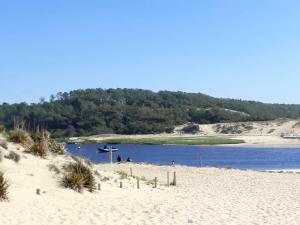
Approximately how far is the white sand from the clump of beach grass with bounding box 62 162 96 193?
0.31 m

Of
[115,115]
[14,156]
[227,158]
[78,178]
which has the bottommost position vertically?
[227,158]

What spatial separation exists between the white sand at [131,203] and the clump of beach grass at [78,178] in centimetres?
31

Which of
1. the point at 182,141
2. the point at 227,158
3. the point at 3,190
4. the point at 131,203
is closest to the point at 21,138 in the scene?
the point at 131,203

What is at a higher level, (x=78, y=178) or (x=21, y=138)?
(x=21, y=138)

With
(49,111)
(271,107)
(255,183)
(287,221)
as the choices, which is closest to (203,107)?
(271,107)

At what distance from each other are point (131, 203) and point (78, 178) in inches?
83.6

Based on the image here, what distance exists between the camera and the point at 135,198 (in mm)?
19922

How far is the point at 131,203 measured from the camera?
736 inches

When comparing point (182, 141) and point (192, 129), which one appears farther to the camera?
point (192, 129)

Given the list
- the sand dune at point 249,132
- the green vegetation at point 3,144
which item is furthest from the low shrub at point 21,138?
the sand dune at point 249,132

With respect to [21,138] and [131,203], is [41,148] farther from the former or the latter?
[131,203]

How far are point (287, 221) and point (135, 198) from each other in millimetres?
5679

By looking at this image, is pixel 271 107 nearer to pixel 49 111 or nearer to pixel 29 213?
pixel 49 111

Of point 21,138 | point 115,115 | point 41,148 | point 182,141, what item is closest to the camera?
point 41,148
